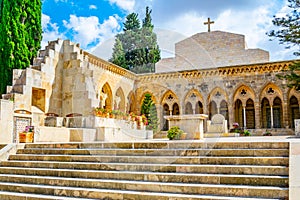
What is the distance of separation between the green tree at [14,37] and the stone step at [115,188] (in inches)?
382

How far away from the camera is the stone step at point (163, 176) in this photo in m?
5.38

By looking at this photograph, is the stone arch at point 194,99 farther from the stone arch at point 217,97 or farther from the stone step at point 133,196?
the stone step at point 133,196

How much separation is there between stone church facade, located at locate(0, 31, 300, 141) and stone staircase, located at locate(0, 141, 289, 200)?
14.5ft

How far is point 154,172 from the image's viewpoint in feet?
20.7

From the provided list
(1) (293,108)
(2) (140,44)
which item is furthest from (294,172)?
(1) (293,108)

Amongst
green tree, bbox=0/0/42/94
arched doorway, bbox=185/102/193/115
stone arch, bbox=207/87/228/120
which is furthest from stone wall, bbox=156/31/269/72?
green tree, bbox=0/0/42/94

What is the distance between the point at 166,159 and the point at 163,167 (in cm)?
24

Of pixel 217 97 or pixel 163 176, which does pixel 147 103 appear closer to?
pixel 217 97

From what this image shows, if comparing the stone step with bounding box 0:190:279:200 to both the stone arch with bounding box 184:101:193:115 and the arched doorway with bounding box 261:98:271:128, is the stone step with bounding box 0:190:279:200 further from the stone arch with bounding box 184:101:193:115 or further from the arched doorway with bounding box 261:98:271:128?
the arched doorway with bounding box 261:98:271:128

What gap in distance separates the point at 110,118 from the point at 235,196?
902cm

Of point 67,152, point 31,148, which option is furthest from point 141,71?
point 31,148

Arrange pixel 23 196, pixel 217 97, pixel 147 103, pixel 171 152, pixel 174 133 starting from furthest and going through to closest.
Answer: pixel 217 97 < pixel 147 103 < pixel 174 133 < pixel 171 152 < pixel 23 196

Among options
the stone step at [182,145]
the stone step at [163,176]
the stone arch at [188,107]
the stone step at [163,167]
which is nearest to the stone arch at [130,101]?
the stone arch at [188,107]

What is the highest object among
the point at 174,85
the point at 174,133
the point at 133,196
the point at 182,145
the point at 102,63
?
the point at 102,63
